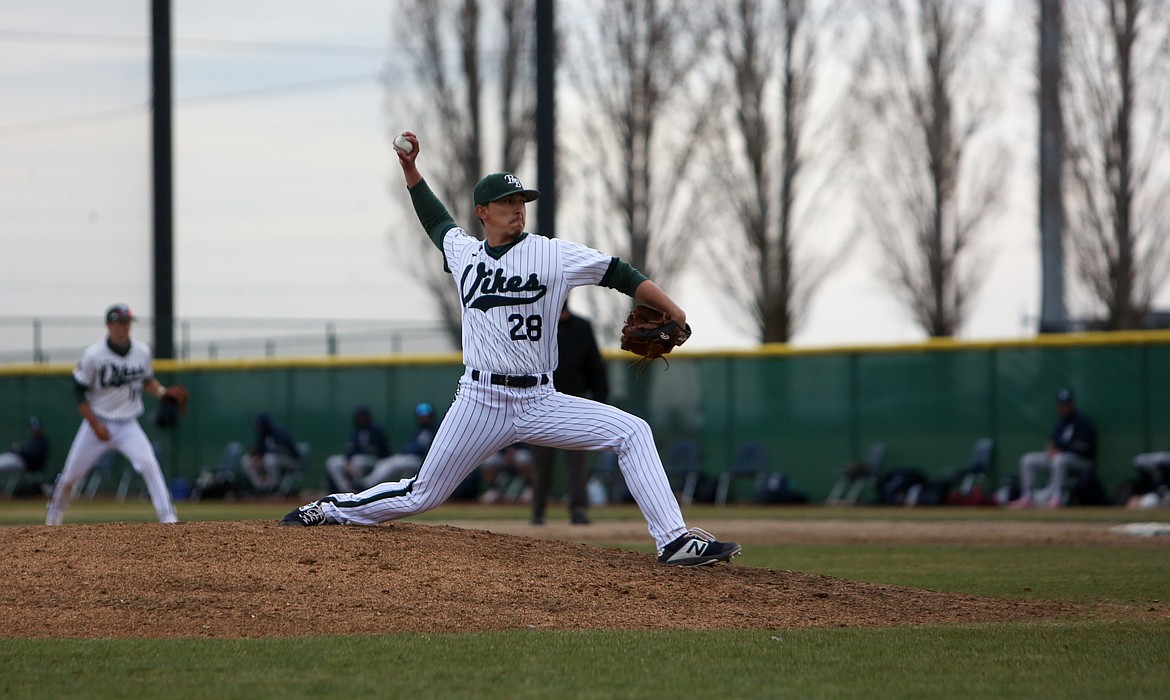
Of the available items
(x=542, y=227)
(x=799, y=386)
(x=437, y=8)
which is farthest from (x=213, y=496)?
(x=437, y=8)

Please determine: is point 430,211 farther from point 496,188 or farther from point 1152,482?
point 1152,482

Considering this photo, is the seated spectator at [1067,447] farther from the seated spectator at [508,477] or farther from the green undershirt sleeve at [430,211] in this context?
the green undershirt sleeve at [430,211]

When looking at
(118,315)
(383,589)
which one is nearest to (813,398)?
(118,315)

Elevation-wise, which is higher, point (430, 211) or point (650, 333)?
point (430, 211)

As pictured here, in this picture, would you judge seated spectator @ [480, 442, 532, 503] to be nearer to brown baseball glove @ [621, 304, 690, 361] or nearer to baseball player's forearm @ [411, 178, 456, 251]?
baseball player's forearm @ [411, 178, 456, 251]

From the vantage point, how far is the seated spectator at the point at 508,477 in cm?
2020

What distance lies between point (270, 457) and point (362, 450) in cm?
179

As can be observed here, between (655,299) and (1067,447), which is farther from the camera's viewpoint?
(1067,447)

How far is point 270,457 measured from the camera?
854 inches

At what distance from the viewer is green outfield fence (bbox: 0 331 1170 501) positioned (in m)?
17.7

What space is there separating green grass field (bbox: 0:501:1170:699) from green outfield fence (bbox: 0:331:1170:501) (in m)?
11.9

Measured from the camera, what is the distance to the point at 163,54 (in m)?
22.3

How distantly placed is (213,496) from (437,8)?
42.4 ft

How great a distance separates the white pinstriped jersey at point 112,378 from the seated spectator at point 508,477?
866 centimetres
